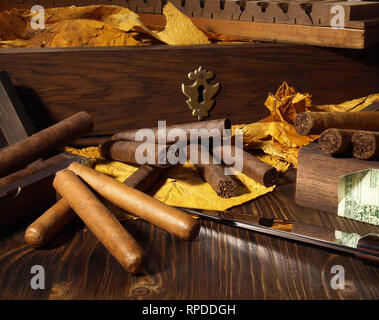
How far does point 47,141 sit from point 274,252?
74 cm

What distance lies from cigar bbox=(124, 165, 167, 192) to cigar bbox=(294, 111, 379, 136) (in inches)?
18.1

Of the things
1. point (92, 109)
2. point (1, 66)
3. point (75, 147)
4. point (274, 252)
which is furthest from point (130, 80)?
point (274, 252)

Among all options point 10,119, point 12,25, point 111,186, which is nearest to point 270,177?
point 111,186

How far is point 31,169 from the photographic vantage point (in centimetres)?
143

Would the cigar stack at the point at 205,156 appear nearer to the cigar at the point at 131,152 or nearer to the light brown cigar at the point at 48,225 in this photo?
the cigar at the point at 131,152

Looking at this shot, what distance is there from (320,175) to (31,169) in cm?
83

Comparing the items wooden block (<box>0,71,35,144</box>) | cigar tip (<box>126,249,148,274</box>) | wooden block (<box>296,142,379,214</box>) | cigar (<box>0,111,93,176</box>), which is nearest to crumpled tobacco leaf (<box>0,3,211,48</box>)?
wooden block (<box>0,71,35,144</box>)

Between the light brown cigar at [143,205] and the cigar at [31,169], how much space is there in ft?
0.39

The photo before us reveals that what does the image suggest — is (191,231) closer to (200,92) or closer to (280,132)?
(280,132)

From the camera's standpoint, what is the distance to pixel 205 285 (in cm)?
105

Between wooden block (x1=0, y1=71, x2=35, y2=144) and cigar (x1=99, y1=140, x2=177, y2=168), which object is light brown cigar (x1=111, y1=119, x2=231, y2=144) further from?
wooden block (x1=0, y1=71, x2=35, y2=144)

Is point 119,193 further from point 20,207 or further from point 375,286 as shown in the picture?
point 375,286

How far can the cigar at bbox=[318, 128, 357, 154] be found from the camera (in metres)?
1.28

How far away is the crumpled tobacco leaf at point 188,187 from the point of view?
56.8 inches
